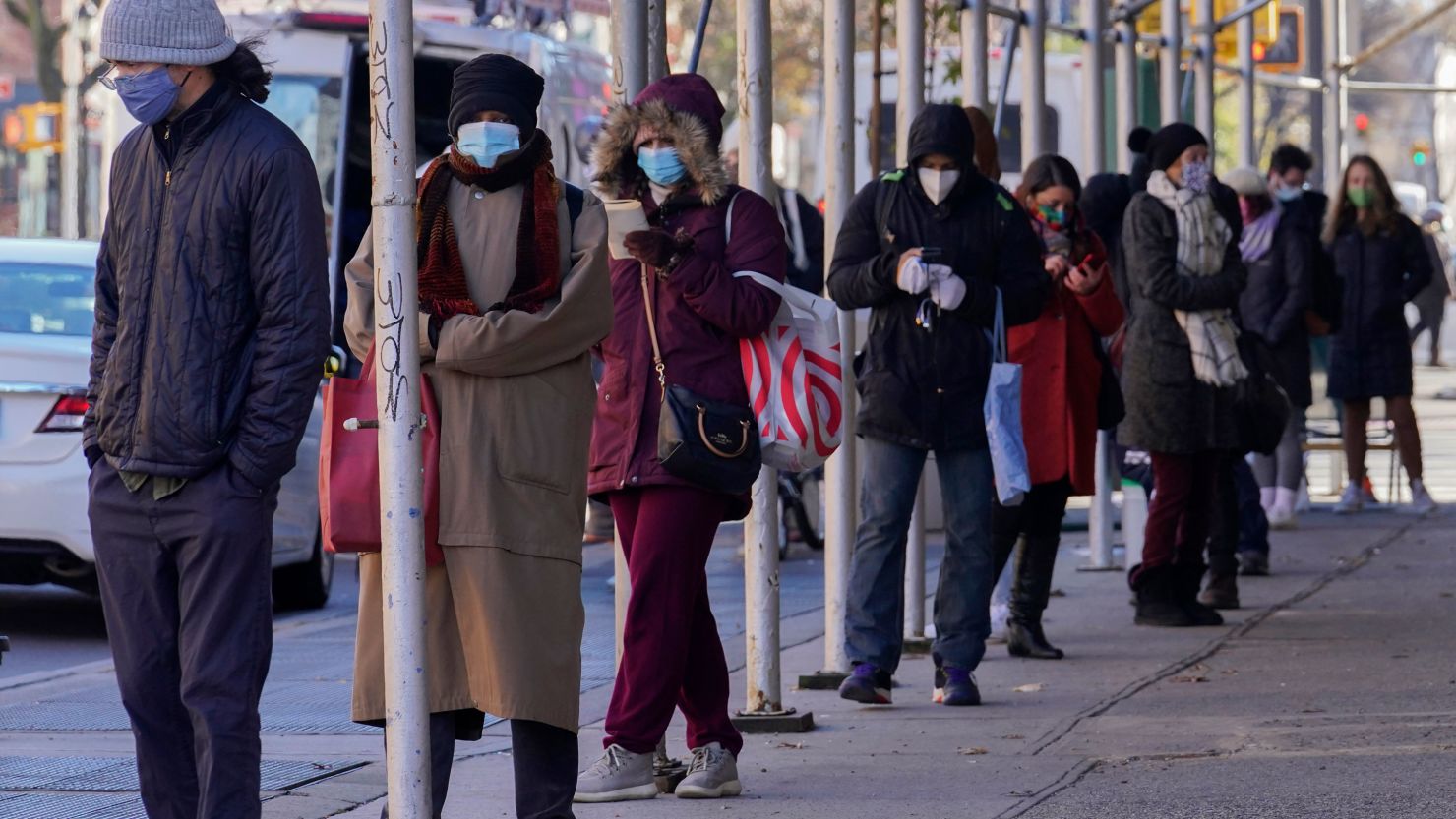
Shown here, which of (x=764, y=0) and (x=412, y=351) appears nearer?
(x=412, y=351)

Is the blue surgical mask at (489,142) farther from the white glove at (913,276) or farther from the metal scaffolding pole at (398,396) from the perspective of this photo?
the white glove at (913,276)

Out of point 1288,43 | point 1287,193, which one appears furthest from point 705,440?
point 1288,43

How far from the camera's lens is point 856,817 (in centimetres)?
604

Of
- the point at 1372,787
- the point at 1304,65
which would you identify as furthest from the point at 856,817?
the point at 1304,65

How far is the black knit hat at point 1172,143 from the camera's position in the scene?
954 cm

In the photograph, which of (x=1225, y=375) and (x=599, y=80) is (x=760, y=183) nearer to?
(x=1225, y=375)

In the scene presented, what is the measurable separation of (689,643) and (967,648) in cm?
173

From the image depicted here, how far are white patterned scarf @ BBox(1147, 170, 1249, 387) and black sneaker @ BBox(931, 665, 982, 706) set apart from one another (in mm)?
2226

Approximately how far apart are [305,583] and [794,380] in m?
5.84

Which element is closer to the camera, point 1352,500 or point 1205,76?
point 1352,500

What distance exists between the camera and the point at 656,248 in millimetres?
6102

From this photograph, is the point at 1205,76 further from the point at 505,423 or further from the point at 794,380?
the point at 505,423

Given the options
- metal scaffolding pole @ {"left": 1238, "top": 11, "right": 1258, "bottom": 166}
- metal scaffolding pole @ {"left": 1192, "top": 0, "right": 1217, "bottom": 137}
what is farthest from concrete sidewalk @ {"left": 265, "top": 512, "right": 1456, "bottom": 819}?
metal scaffolding pole @ {"left": 1238, "top": 11, "right": 1258, "bottom": 166}

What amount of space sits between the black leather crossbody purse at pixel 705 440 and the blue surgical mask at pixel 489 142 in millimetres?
1035
